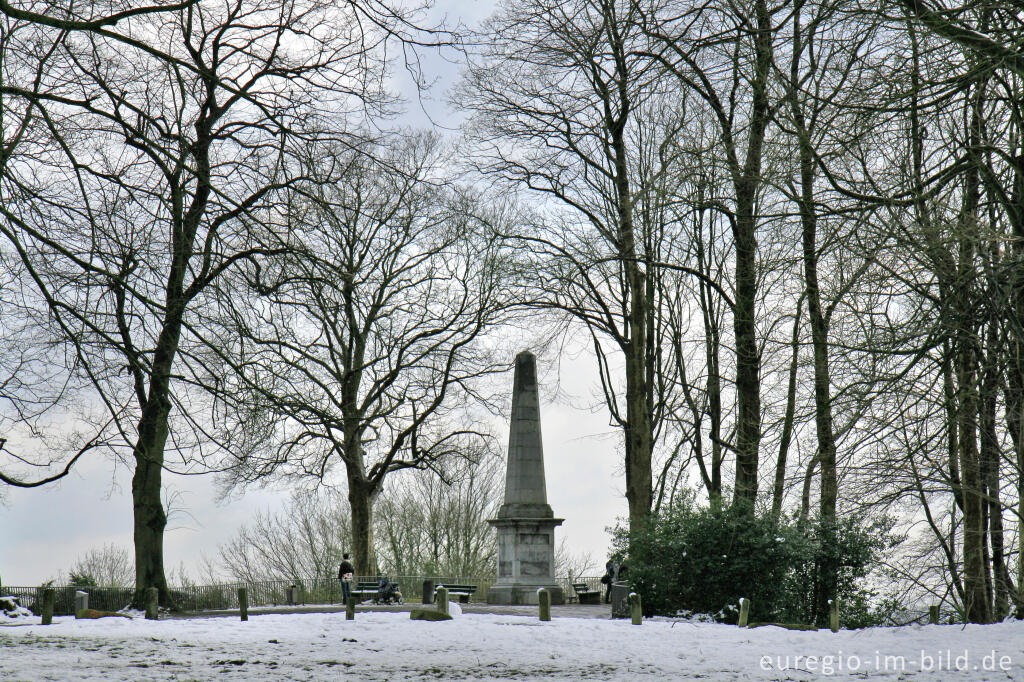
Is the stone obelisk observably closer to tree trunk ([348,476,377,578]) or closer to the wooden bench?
the wooden bench

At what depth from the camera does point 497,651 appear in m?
12.4

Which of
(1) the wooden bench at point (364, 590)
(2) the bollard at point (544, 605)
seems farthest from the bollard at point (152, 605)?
(2) the bollard at point (544, 605)

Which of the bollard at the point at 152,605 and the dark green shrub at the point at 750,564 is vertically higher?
the dark green shrub at the point at 750,564

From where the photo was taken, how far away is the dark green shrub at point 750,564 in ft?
50.0

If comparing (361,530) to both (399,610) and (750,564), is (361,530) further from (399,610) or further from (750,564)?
(750,564)

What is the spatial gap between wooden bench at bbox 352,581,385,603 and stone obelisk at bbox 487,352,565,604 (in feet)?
9.49

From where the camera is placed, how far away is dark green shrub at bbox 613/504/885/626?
15.2m

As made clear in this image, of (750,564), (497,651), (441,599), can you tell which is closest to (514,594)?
(441,599)

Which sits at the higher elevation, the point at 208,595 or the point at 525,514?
the point at 525,514

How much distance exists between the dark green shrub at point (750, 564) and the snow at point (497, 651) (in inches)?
29.7

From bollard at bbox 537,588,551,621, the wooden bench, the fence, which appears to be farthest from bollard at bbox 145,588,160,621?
bollard at bbox 537,588,551,621

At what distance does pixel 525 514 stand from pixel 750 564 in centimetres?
799

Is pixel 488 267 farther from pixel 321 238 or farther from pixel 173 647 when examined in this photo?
pixel 173 647

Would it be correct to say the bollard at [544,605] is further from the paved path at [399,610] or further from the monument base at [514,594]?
the monument base at [514,594]
